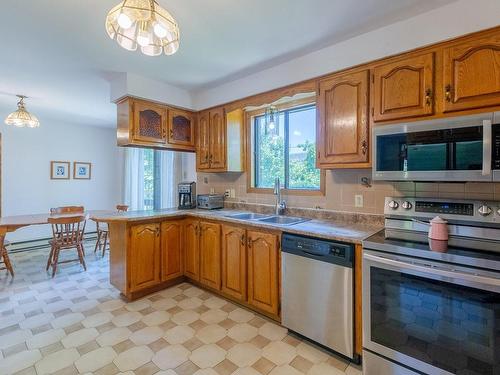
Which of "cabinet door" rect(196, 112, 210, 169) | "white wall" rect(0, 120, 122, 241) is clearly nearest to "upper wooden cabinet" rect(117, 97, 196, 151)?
"cabinet door" rect(196, 112, 210, 169)

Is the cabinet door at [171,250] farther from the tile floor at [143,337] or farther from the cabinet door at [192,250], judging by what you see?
the tile floor at [143,337]

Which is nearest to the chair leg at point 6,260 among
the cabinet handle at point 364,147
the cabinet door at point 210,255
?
the cabinet door at point 210,255

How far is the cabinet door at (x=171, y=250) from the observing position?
2.94 metres

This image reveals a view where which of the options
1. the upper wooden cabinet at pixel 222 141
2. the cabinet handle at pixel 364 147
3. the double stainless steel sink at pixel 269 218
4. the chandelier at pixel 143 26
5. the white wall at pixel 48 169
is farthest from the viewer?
the white wall at pixel 48 169

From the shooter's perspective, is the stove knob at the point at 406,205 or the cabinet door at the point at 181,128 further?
the cabinet door at the point at 181,128

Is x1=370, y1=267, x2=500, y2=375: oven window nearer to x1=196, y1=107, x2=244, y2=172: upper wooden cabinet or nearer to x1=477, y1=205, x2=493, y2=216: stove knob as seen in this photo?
x1=477, y1=205, x2=493, y2=216: stove knob

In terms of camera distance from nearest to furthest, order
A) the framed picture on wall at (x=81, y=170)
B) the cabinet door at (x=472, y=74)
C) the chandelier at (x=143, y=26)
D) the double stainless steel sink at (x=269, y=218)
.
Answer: the chandelier at (x=143, y=26)
the cabinet door at (x=472, y=74)
the double stainless steel sink at (x=269, y=218)
the framed picture on wall at (x=81, y=170)

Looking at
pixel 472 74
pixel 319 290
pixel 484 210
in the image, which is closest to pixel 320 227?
pixel 319 290

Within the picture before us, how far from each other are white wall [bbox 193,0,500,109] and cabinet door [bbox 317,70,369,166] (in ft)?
0.50

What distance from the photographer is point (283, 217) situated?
2768 mm

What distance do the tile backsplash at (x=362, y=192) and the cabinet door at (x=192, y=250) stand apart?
2.30 feet

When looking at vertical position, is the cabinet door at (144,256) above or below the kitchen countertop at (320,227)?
below

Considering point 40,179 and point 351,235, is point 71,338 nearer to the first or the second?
point 351,235

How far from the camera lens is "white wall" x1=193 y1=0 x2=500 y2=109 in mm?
1607
